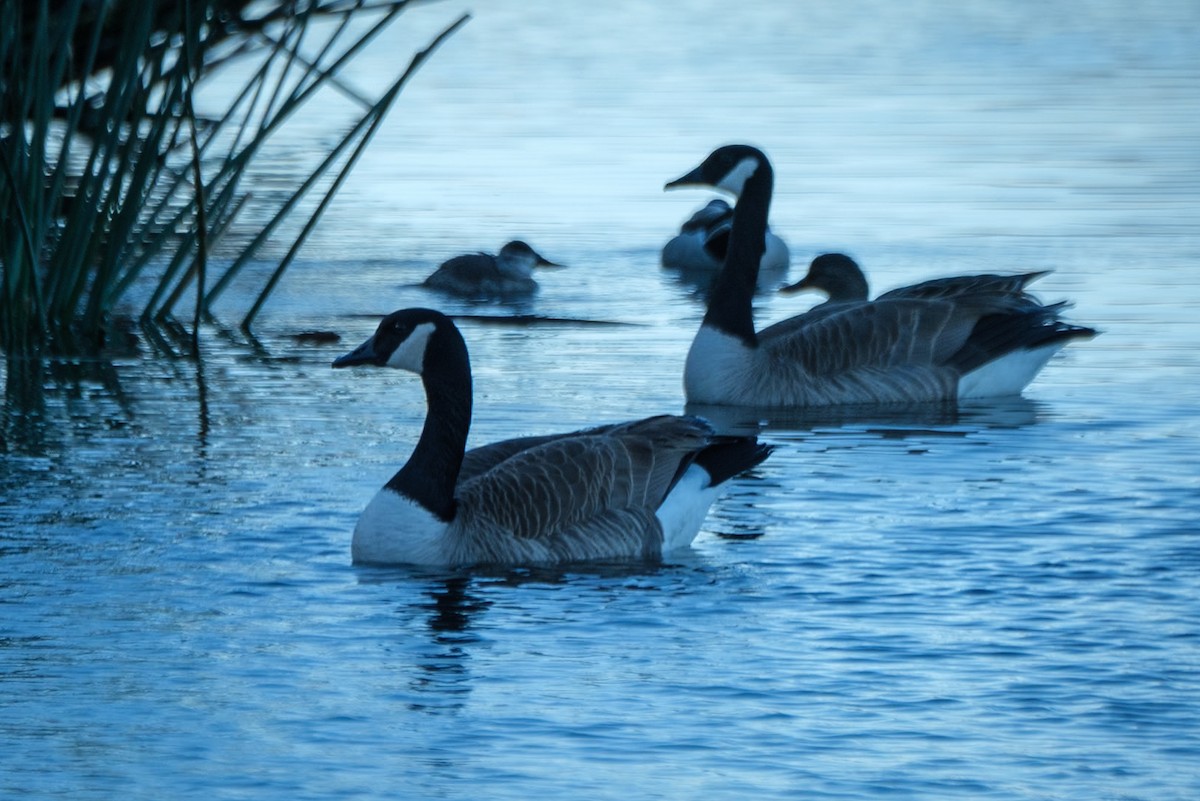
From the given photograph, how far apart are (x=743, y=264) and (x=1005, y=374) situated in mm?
1561

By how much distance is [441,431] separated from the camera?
866 cm

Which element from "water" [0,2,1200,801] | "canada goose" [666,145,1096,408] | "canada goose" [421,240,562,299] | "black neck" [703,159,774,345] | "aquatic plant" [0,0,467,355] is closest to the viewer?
"water" [0,2,1200,801]

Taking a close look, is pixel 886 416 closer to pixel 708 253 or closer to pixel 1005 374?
pixel 1005 374

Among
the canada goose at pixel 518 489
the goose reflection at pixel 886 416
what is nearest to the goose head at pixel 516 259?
the goose reflection at pixel 886 416

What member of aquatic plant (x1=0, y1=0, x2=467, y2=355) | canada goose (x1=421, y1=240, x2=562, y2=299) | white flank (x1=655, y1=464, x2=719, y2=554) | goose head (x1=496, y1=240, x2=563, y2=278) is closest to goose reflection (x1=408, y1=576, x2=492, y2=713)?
white flank (x1=655, y1=464, x2=719, y2=554)

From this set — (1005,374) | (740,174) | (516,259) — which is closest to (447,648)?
(1005,374)

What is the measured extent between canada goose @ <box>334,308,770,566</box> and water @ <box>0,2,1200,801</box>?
0.16 metres

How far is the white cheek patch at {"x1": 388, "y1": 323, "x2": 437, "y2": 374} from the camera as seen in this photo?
878 centimetres

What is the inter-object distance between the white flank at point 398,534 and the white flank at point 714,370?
3862 millimetres

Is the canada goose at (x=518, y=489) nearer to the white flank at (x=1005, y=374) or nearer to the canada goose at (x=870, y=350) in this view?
the canada goose at (x=870, y=350)

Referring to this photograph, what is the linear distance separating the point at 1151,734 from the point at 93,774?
2936mm

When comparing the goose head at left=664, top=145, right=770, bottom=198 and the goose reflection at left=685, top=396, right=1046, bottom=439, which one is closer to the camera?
the goose reflection at left=685, top=396, right=1046, bottom=439

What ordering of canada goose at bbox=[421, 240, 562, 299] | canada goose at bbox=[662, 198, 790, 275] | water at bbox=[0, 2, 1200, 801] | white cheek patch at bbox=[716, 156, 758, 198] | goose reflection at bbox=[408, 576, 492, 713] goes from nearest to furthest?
water at bbox=[0, 2, 1200, 801]
goose reflection at bbox=[408, 576, 492, 713]
white cheek patch at bbox=[716, 156, 758, 198]
canada goose at bbox=[421, 240, 562, 299]
canada goose at bbox=[662, 198, 790, 275]

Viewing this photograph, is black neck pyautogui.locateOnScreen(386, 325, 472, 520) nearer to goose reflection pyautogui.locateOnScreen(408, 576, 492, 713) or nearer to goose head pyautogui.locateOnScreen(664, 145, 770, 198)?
goose reflection pyautogui.locateOnScreen(408, 576, 492, 713)
